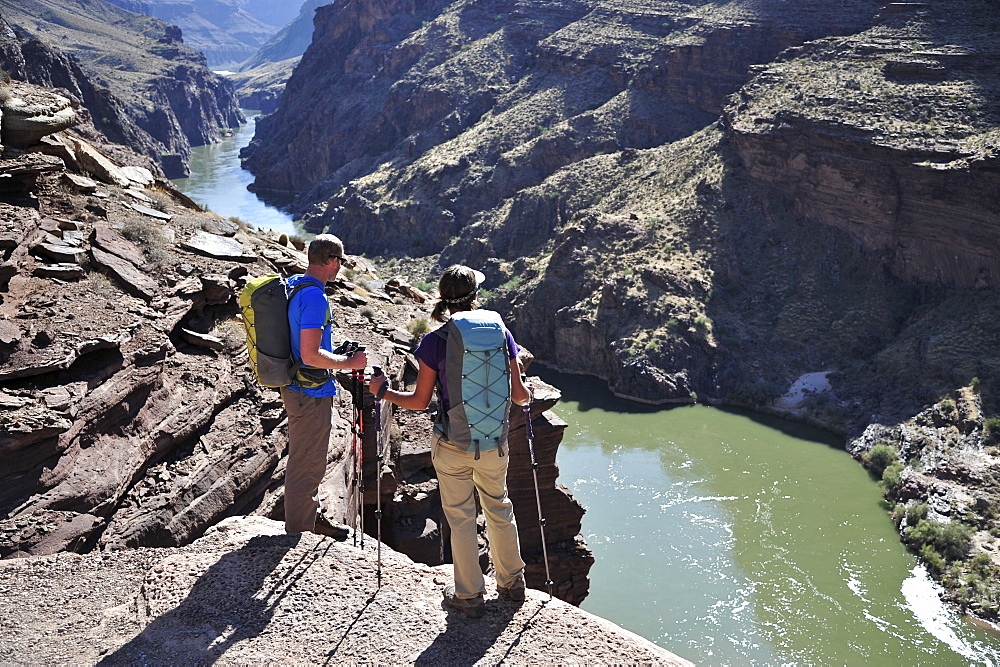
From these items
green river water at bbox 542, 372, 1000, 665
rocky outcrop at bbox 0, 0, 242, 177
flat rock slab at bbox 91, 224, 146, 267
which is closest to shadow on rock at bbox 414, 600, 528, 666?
flat rock slab at bbox 91, 224, 146, 267

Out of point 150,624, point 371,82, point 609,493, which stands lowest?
point 609,493

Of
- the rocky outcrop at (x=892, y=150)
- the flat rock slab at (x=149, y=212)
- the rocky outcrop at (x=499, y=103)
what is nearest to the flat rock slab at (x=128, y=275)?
the flat rock slab at (x=149, y=212)

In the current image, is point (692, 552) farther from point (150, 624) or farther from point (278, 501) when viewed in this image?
point (150, 624)

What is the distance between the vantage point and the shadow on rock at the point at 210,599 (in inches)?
216

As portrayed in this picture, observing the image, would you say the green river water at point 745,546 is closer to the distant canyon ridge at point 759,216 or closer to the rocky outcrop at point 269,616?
the distant canyon ridge at point 759,216

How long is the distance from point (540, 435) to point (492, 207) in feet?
163

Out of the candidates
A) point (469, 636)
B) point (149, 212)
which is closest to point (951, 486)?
point (149, 212)

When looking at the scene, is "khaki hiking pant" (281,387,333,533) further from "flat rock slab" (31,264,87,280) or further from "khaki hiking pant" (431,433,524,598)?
"flat rock slab" (31,264,87,280)

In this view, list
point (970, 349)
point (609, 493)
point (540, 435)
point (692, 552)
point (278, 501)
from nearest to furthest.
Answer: point (278, 501), point (540, 435), point (692, 552), point (609, 493), point (970, 349)

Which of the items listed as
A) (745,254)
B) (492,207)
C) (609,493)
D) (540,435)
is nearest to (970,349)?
(745,254)

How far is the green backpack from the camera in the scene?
645 cm

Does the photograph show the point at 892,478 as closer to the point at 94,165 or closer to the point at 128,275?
the point at 94,165

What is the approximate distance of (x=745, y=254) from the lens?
49.3 m

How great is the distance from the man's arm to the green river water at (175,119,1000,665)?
66.0ft
